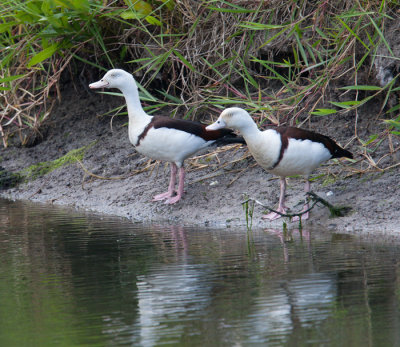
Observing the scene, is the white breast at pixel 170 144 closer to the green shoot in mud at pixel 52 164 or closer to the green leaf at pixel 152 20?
the green leaf at pixel 152 20

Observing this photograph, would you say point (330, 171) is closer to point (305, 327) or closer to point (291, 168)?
point (291, 168)

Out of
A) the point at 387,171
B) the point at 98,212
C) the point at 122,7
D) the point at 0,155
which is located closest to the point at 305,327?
the point at 387,171

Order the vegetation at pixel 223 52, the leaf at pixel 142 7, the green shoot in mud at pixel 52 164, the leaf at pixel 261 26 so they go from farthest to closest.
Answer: the green shoot in mud at pixel 52 164 → the leaf at pixel 142 7 → the vegetation at pixel 223 52 → the leaf at pixel 261 26

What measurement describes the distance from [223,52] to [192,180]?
140 centimetres

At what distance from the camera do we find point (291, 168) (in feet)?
21.1

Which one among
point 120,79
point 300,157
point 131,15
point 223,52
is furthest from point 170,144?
point 131,15

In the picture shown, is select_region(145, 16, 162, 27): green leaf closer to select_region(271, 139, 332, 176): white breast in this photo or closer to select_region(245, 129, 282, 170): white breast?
select_region(245, 129, 282, 170): white breast

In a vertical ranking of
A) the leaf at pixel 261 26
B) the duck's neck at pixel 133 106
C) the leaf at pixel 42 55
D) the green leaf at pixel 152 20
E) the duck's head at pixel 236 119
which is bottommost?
A: the duck's head at pixel 236 119

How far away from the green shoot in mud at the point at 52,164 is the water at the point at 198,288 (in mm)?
2607

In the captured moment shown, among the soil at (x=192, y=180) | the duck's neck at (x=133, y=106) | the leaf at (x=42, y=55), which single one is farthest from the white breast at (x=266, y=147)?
the leaf at (x=42, y=55)

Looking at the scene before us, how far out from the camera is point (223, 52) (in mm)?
8164

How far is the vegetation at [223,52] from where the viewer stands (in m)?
7.34

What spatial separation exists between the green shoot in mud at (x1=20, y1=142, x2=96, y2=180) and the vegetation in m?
0.59

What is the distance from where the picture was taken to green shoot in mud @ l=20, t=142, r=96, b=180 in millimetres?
8969
